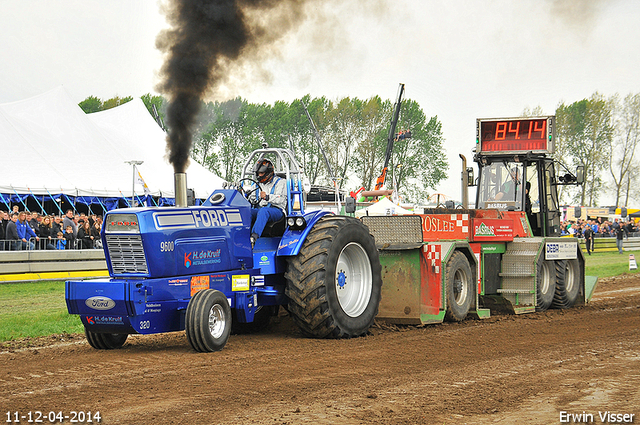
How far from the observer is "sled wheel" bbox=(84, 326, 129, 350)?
25.3 ft

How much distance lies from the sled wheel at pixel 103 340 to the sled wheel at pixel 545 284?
24.4 feet

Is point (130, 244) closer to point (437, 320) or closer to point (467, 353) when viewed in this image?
point (467, 353)

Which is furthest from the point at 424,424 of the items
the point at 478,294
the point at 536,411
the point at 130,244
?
the point at 478,294

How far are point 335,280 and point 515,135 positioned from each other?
21.3ft

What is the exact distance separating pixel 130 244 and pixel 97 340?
1298mm

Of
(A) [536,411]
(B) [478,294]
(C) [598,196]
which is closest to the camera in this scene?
(A) [536,411]

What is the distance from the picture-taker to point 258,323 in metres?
9.73

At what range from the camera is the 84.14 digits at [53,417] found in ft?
15.3

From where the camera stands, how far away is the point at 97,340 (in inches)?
305

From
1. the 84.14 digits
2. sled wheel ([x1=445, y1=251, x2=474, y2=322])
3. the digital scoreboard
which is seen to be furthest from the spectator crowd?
the 84.14 digits

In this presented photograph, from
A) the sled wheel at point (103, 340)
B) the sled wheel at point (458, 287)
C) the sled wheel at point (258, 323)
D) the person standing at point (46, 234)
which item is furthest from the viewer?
the person standing at point (46, 234)

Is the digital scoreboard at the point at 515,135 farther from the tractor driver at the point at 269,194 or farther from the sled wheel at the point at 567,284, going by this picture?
the tractor driver at the point at 269,194

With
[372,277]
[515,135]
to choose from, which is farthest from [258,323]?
[515,135]

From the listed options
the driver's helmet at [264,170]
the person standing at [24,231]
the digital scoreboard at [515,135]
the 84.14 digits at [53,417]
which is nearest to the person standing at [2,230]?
the person standing at [24,231]
